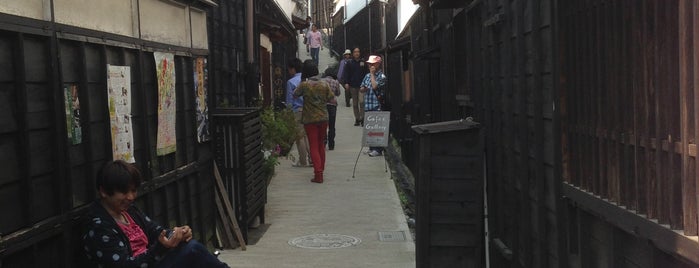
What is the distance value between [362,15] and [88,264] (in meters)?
30.7

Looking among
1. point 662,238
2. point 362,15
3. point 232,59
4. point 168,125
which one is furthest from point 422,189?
point 362,15

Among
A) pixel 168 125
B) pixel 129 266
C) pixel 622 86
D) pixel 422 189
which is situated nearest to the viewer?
pixel 622 86

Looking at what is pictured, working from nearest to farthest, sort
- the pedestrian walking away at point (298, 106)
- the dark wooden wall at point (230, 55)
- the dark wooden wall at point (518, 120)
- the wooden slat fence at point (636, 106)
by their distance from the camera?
the wooden slat fence at point (636, 106), the dark wooden wall at point (518, 120), the dark wooden wall at point (230, 55), the pedestrian walking away at point (298, 106)

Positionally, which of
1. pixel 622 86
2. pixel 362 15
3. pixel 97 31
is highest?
pixel 362 15

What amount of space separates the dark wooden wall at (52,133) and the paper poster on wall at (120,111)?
0.08 metres

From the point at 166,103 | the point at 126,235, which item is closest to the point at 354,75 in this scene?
the point at 166,103

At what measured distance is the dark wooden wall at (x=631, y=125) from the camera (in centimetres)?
286

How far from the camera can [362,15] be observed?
113ft

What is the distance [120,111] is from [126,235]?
107 cm

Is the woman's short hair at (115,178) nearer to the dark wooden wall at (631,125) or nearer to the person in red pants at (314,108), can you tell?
the dark wooden wall at (631,125)

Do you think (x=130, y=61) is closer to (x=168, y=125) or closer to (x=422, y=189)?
(x=168, y=125)

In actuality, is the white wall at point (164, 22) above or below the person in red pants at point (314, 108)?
above

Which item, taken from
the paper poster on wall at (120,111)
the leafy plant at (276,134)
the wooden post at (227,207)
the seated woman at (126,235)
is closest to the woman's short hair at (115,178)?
the seated woman at (126,235)

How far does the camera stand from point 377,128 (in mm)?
14492
